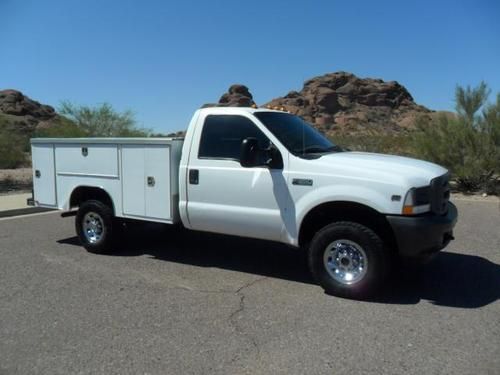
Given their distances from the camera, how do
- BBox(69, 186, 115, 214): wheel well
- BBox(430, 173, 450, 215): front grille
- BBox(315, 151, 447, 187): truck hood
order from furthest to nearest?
BBox(69, 186, 115, 214): wheel well, BBox(430, 173, 450, 215): front grille, BBox(315, 151, 447, 187): truck hood

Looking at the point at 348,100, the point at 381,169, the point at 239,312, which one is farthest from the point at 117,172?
the point at 348,100

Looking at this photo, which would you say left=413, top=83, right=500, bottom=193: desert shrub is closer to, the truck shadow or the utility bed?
the truck shadow

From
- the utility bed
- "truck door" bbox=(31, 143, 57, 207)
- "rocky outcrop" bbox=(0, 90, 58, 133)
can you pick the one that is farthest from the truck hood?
"rocky outcrop" bbox=(0, 90, 58, 133)

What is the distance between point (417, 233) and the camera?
4977 millimetres

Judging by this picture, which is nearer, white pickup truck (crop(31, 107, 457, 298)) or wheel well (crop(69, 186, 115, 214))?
white pickup truck (crop(31, 107, 457, 298))

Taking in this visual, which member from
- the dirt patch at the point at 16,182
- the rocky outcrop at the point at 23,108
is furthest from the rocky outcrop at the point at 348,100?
the dirt patch at the point at 16,182

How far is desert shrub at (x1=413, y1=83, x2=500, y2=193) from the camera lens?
1420cm

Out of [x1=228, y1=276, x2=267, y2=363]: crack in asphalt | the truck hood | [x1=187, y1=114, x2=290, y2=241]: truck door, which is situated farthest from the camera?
[x1=187, y1=114, x2=290, y2=241]: truck door

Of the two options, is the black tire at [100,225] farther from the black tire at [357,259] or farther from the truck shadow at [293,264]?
the black tire at [357,259]

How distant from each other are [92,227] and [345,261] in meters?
4.07

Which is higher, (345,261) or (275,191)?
(275,191)

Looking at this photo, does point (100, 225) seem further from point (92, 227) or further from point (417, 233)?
point (417, 233)

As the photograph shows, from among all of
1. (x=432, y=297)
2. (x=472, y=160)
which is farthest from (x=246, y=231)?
(x=472, y=160)

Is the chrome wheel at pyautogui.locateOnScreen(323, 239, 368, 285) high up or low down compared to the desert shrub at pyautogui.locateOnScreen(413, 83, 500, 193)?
down
